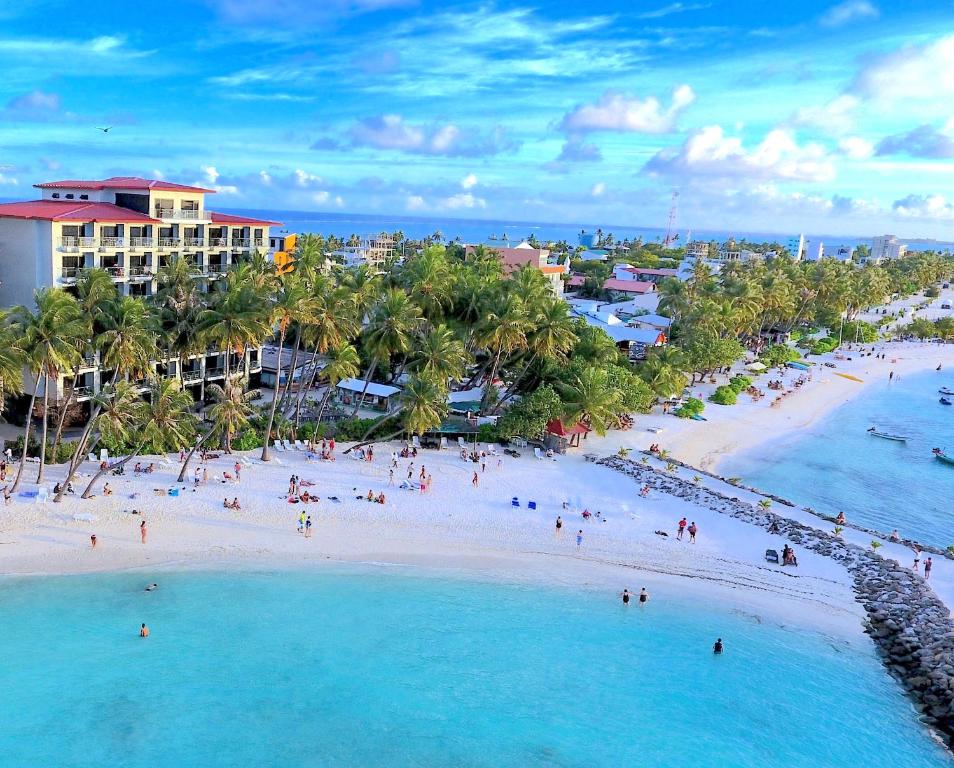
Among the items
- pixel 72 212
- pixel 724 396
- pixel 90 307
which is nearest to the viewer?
pixel 90 307

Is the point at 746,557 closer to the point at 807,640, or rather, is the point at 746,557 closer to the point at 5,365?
the point at 807,640

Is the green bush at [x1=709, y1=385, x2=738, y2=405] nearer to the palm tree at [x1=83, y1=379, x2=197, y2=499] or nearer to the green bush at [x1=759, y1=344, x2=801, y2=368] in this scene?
the green bush at [x1=759, y1=344, x2=801, y2=368]

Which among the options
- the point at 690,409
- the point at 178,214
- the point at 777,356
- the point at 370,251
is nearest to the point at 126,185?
the point at 178,214

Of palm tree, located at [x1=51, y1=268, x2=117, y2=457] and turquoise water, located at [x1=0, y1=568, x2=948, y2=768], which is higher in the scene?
palm tree, located at [x1=51, y1=268, x2=117, y2=457]

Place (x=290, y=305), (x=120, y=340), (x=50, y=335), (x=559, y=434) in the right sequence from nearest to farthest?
(x=50, y=335), (x=120, y=340), (x=290, y=305), (x=559, y=434)

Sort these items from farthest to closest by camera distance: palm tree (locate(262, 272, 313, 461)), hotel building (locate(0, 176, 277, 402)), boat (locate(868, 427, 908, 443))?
boat (locate(868, 427, 908, 443))
hotel building (locate(0, 176, 277, 402))
palm tree (locate(262, 272, 313, 461))

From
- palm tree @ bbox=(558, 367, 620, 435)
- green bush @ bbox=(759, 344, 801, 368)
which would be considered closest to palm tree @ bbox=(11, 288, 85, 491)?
palm tree @ bbox=(558, 367, 620, 435)

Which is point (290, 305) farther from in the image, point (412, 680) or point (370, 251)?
point (370, 251)
